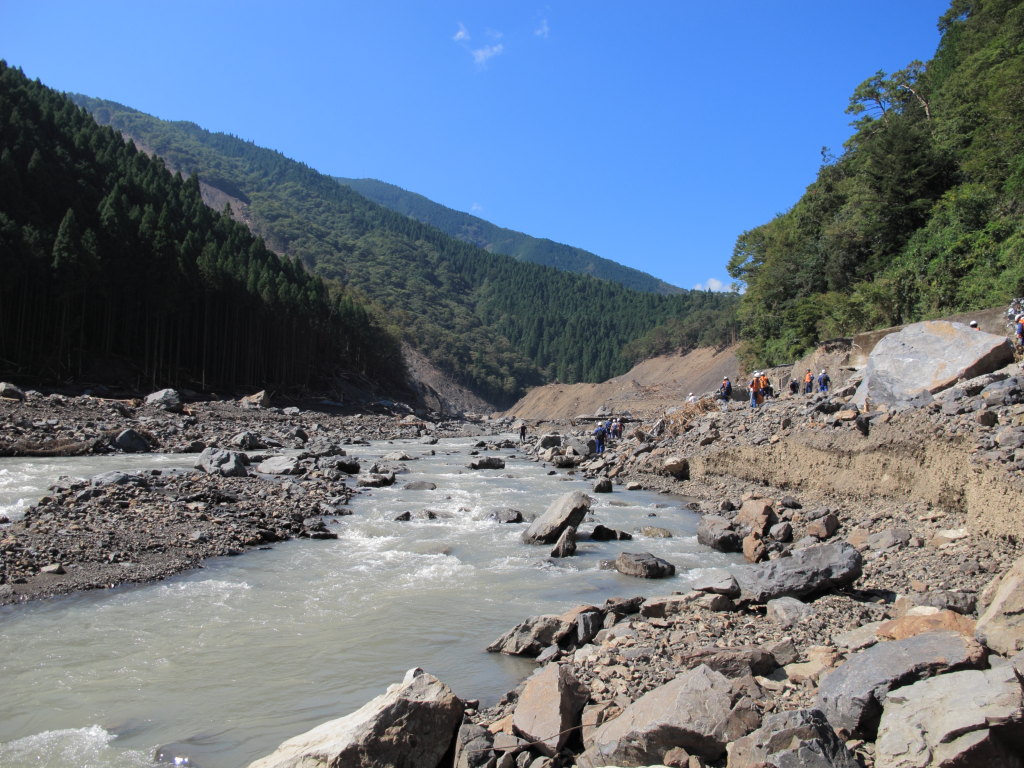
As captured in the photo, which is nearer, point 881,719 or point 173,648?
point 881,719

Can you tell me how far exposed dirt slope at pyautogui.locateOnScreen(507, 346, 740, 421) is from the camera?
7356 centimetres

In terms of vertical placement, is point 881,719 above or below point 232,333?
below

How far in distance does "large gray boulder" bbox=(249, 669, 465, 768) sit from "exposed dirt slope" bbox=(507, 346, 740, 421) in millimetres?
60246

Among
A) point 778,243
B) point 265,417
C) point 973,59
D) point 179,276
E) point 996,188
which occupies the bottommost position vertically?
point 265,417

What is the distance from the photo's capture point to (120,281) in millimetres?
50188

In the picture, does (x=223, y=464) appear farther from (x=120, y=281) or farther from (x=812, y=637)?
(x=120, y=281)

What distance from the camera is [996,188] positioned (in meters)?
27.5

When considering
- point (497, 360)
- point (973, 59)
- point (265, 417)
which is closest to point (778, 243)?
point (973, 59)

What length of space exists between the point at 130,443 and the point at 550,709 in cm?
2716

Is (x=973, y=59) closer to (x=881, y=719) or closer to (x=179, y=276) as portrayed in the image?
(x=881, y=719)

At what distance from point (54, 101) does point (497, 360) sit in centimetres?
10371

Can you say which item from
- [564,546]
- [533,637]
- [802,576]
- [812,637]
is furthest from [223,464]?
[812,637]

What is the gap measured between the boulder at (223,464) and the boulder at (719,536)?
46.4ft

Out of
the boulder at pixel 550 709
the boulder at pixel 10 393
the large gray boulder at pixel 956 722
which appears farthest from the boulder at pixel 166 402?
the large gray boulder at pixel 956 722
